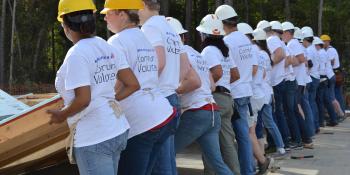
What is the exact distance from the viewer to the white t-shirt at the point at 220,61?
6.08m

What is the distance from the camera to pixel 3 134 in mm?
5262

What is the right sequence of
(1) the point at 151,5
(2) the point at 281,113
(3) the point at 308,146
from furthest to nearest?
(3) the point at 308,146 < (2) the point at 281,113 < (1) the point at 151,5

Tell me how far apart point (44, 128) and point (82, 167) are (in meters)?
1.75

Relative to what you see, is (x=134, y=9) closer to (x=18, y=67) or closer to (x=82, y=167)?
(x=82, y=167)

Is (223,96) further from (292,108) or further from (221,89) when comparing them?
(292,108)

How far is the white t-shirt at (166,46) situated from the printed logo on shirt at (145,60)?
0.37 m

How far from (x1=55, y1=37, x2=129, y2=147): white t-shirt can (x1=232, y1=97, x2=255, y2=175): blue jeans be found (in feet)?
10.4

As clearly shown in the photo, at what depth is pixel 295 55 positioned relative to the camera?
1048 cm

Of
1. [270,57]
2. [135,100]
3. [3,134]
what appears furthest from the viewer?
[270,57]

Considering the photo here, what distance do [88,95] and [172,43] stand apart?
1.44 m

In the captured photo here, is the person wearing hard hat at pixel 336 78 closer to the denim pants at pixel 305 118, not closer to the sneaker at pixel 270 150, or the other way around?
the denim pants at pixel 305 118

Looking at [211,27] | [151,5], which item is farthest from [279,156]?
[151,5]

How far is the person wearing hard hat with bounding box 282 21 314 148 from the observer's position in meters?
10.3

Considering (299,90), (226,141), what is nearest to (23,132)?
(226,141)
